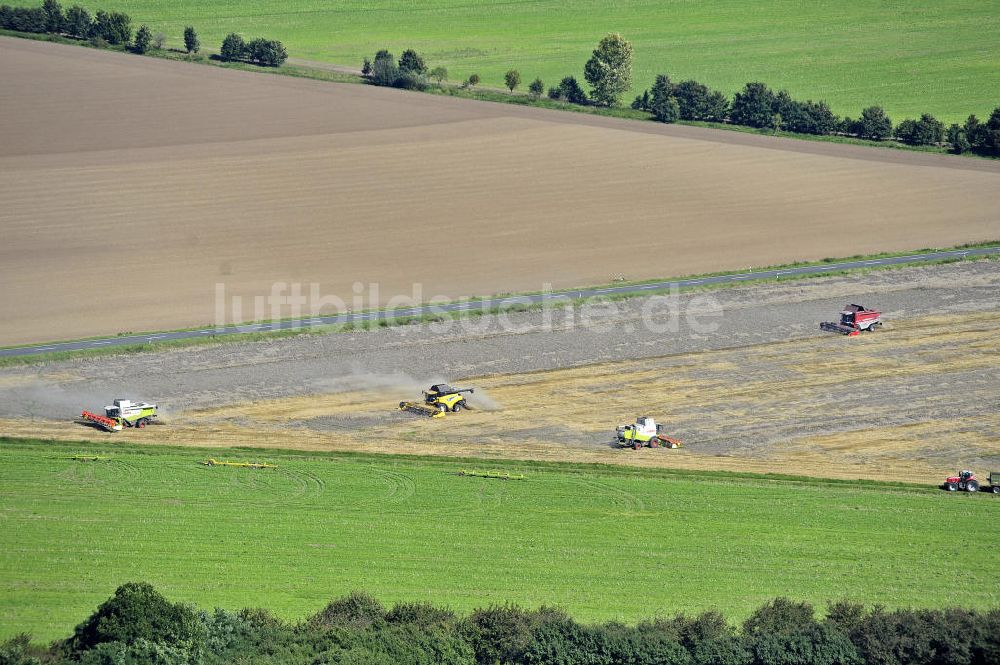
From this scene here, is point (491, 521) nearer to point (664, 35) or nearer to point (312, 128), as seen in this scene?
point (312, 128)

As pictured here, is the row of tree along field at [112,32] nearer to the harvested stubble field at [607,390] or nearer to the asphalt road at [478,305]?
the asphalt road at [478,305]

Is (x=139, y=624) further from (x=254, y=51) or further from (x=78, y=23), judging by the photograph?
(x=78, y=23)

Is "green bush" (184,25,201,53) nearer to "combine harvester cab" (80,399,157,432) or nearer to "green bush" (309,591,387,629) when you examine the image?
"combine harvester cab" (80,399,157,432)

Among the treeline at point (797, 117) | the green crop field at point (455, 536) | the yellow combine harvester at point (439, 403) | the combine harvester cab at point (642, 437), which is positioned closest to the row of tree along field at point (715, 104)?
the treeline at point (797, 117)

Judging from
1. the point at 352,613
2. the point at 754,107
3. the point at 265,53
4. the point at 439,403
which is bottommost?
the point at 352,613

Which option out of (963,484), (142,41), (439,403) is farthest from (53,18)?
(963,484)

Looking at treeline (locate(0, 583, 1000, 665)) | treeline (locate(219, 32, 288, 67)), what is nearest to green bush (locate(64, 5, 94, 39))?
treeline (locate(219, 32, 288, 67))
